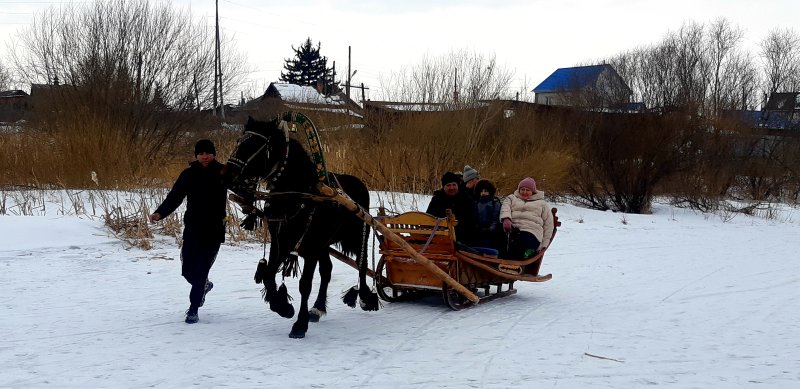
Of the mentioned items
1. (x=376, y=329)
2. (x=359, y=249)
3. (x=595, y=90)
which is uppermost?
(x=595, y=90)

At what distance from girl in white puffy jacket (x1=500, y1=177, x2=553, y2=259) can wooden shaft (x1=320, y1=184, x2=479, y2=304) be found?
3.80 ft

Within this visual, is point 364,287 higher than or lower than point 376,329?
higher

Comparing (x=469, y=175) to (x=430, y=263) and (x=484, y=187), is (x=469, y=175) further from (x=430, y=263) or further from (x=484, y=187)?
(x=430, y=263)

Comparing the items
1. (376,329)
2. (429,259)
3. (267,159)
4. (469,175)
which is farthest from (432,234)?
(267,159)

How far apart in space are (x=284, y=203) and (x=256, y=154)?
53cm

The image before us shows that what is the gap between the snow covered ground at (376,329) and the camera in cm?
563

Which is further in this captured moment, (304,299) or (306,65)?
(306,65)

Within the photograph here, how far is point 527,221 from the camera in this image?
357 inches

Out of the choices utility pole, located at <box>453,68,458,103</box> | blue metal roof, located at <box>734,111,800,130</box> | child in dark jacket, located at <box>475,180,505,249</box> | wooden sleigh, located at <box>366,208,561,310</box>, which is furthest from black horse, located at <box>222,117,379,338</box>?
blue metal roof, located at <box>734,111,800,130</box>

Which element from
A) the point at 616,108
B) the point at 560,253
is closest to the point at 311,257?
the point at 560,253

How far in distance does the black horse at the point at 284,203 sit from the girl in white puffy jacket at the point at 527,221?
2.66 metres

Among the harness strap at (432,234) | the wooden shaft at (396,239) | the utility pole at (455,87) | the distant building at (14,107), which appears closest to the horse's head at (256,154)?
the wooden shaft at (396,239)

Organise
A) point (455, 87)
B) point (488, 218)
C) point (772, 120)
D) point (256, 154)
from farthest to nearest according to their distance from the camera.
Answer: point (772, 120)
point (455, 87)
point (488, 218)
point (256, 154)

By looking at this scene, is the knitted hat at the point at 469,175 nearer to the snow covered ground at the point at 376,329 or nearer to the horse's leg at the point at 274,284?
the snow covered ground at the point at 376,329
